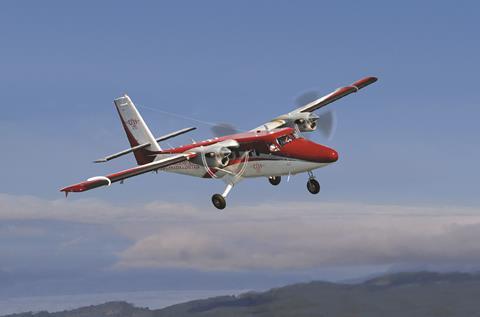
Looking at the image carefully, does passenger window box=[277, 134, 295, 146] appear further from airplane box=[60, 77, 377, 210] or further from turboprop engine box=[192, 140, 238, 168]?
turboprop engine box=[192, 140, 238, 168]

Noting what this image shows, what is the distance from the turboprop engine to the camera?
186ft

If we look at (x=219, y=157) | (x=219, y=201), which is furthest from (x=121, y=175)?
(x=219, y=201)

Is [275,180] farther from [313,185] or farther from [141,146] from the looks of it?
[141,146]

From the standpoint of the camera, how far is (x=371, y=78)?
7212 centimetres

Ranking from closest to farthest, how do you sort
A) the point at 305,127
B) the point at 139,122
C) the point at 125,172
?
the point at 125,172, the point at 305,127, the point at 139,122

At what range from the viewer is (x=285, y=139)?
5788 centimetres

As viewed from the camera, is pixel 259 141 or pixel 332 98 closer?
pixel 259 141

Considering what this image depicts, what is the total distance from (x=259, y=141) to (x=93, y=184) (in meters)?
12.4

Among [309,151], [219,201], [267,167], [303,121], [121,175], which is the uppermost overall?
[303,121]

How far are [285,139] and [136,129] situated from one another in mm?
16396

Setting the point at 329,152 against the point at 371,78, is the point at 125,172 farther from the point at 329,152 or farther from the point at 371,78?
A: the point at 371,78

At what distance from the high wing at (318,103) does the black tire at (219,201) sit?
7.71m

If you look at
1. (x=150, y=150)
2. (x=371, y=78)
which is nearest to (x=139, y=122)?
(x=150, y=150)

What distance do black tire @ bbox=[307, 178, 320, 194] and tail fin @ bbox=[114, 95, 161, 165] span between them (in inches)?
Answer: 575
